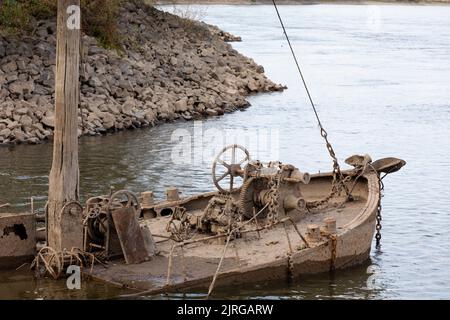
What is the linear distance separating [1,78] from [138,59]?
297 inches

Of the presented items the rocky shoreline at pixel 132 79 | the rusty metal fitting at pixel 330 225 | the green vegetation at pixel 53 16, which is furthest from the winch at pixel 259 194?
the green vegetation at pixel 53 16

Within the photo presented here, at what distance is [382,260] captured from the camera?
21.7 metres

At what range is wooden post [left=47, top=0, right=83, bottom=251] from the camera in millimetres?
17922

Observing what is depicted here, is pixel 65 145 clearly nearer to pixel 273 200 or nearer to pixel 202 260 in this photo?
pixel 202 260

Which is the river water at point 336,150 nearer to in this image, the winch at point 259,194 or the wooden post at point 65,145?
the wooden post at point 65,145

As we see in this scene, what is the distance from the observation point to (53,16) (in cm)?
4056

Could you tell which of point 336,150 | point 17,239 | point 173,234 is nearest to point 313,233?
point 173,234

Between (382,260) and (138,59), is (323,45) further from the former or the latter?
(382,260)

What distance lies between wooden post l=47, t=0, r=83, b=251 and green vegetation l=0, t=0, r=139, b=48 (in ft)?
69.7

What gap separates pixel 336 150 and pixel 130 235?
60.8ft

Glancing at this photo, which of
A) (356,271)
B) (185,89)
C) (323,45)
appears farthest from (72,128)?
(323,45)

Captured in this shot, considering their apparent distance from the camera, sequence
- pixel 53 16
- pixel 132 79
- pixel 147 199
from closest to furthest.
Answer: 1. pixel 147 199
2. pixel 132 79
3. pixel 53 16

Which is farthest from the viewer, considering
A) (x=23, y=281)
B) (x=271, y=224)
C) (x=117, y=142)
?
(x=117, y=142)
